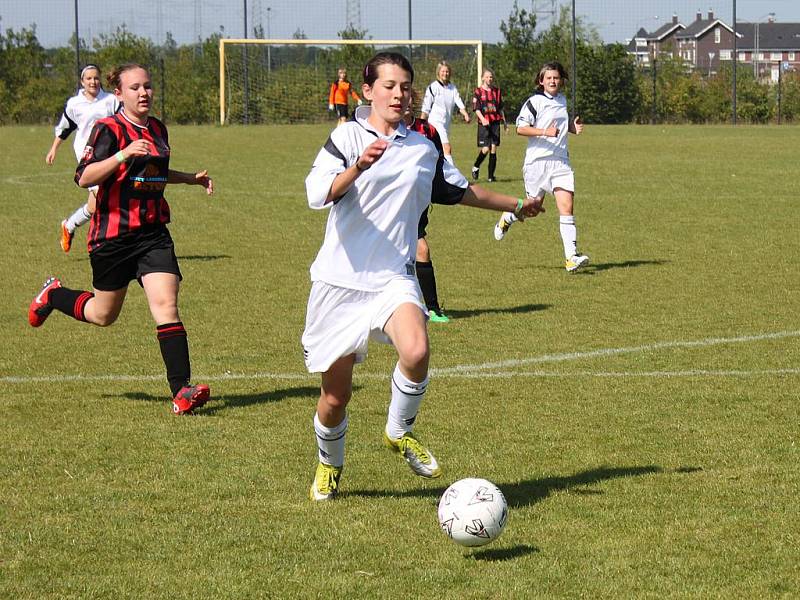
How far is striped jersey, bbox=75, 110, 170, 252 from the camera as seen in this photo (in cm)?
737

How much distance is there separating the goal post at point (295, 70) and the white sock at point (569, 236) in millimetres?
29622

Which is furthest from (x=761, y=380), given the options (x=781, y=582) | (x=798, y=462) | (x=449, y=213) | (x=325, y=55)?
(x=325, y=55)

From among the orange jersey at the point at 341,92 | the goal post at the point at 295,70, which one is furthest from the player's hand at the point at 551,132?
the goal post at the point at 295,70

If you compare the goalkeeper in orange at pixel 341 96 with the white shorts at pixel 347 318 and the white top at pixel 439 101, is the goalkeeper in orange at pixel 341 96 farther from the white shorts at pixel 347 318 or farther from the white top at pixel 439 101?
the white shorts at pixel 347 318

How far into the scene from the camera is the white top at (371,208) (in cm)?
519

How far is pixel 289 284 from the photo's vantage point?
40.5ft

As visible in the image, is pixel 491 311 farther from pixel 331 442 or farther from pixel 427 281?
pixel 331 442

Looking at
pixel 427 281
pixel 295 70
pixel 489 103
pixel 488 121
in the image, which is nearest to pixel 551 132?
pixel 427 281

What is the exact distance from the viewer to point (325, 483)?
5434 mm

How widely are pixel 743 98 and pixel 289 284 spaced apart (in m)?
41.4

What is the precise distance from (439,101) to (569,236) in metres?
8.39

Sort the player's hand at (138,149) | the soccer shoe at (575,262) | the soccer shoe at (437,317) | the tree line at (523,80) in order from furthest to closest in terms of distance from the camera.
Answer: the tree line at (523,80), the soccer shoe at (575,262), the soccer shoe at (437,317), the player's hand at (138,149)

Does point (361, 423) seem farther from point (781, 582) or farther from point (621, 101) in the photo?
point (621, 101)

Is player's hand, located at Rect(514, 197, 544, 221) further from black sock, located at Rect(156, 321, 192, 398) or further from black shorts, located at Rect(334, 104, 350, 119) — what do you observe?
black shorts, located at Rect(334, 104, 350, 119)
